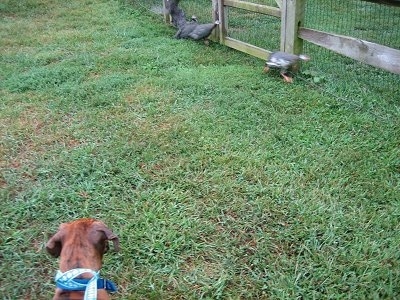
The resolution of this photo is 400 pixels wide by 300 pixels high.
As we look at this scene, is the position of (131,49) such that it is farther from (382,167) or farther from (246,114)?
(382,167)

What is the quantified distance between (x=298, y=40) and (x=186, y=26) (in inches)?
92.8

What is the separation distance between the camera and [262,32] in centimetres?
671

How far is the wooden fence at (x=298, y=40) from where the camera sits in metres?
3.85

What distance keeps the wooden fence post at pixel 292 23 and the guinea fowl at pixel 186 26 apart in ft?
5.32

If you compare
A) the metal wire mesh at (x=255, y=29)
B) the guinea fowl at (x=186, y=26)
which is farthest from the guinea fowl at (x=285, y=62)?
the guinea fowl at (x=186, y=26)

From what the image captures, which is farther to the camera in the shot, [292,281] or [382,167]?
[382,167]

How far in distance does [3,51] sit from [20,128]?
2.93m

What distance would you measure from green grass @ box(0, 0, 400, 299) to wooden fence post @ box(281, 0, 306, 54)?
0.40 meters

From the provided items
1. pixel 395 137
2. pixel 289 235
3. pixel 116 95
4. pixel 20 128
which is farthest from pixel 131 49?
pixel 289 235

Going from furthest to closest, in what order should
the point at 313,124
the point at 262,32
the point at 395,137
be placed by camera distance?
the point at 262,32
the point at 313,124
the point at 395,137

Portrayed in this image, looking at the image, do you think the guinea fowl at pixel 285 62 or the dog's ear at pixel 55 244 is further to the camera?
the guinea fowl at pixel 285 62

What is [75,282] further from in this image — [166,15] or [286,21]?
[166,15]

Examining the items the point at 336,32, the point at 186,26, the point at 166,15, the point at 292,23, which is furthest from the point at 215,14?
the point at 336,32

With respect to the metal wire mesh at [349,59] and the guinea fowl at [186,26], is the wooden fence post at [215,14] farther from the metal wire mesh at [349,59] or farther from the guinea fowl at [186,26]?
the metal wire mesh at [349,59]
